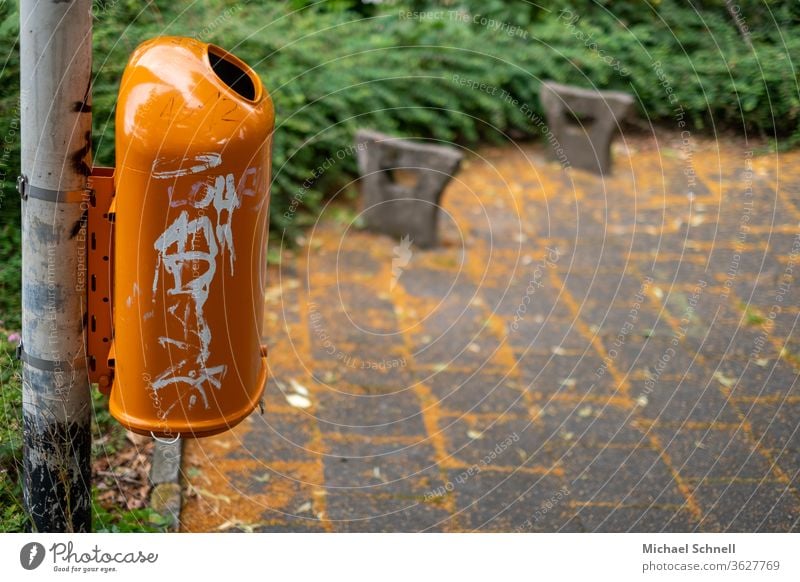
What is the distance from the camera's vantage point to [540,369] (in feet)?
13.5

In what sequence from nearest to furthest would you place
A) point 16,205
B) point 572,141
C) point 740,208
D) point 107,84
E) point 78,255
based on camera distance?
point 78,255, point 16,205, point 107,84, point 740,208, point 572,141

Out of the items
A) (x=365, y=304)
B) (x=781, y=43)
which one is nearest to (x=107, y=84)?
(x=365, y=304)

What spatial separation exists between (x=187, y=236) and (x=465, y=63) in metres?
4.10

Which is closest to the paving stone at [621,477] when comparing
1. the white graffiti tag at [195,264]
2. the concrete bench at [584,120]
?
the white graffiti tag at [195,264]

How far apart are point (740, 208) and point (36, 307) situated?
13.4 ft

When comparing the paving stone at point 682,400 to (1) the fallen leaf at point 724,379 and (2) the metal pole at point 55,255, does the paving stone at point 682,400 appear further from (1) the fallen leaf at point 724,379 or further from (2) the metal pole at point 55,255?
(2) the metal pole at point 55,255

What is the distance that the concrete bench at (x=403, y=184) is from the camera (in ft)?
16.4

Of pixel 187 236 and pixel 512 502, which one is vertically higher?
pixel 187 236

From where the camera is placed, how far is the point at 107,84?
4320 millimetres

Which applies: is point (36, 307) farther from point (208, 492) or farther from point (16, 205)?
point (16, 205)

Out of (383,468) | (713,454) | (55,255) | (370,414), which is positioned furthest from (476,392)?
(55,255)

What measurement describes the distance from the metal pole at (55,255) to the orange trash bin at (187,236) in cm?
11

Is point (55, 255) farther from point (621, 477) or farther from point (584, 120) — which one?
point (584, 120)

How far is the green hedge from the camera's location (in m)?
5.25
